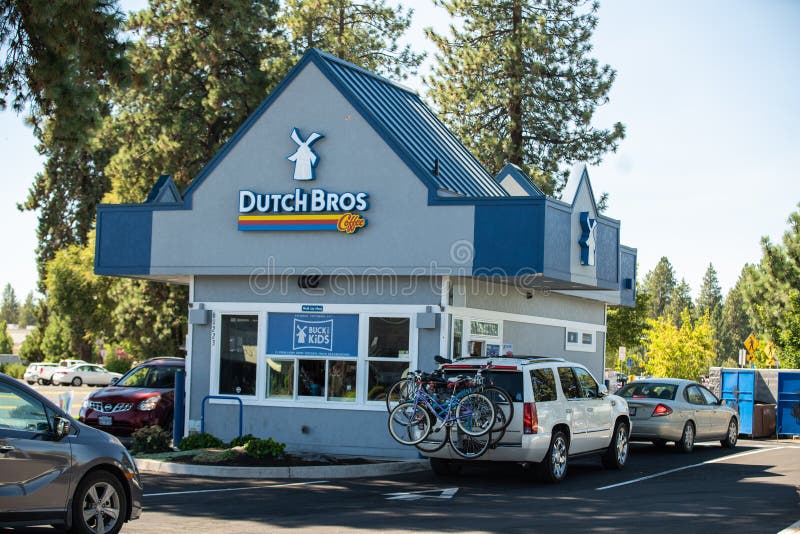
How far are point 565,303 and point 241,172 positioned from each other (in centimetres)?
884

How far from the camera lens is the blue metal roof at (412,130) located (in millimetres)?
20203

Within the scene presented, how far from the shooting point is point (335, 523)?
12.0 meters

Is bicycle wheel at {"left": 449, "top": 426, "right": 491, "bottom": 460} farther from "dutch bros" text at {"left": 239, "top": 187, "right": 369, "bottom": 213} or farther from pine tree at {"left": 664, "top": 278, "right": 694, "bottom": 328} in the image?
pine tree at {"left": 664, "top": 278, "right": 694, "bottom": 328}

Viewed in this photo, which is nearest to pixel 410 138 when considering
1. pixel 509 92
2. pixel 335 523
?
pixel 335 523

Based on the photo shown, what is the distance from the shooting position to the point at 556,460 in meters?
16.3

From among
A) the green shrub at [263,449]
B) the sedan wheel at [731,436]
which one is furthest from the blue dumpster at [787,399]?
the green shrub at [263,449]

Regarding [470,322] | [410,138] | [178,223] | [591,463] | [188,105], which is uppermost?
[188,105]

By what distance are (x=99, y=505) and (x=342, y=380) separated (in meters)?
10.4

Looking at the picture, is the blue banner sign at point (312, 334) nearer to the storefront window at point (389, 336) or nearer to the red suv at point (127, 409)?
the storefront window at point (389, 336)

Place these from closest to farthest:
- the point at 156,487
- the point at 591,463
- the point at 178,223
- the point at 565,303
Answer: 1. the point at 156,487
2. the point at 591,463
3. the point at 178,223
4. the point at 565,303

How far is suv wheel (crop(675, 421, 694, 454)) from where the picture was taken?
891 inches

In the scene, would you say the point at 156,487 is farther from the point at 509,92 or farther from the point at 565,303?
the point at 509,92

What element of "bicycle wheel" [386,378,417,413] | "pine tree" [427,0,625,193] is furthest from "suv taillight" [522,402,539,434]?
"pine tree" [427,0,625,193]

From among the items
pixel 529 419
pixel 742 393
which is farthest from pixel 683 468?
pixel 742 393
